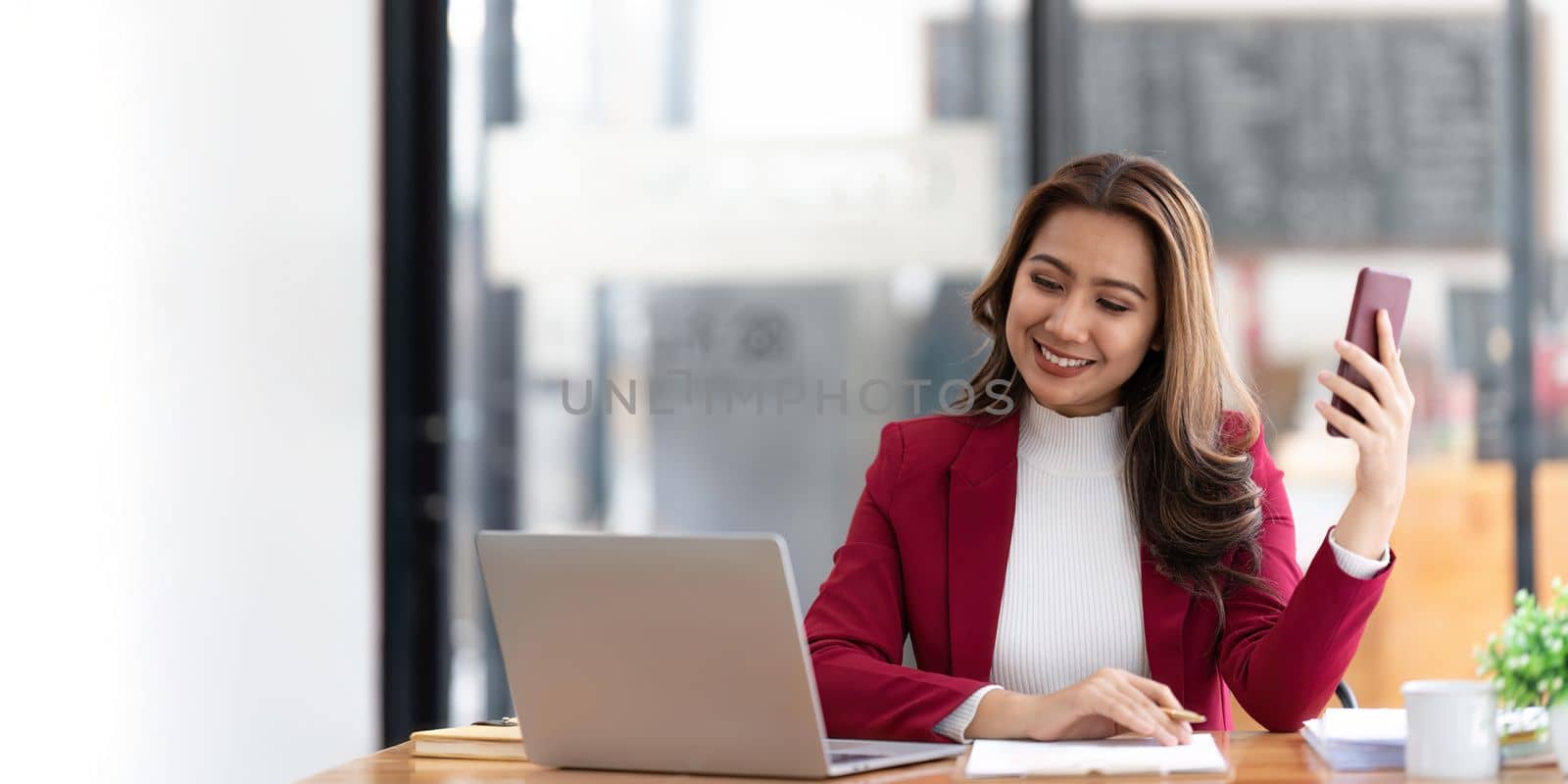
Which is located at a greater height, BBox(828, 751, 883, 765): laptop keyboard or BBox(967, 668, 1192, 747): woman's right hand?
BBox(967, 668, 1192, 747): woman's right hand

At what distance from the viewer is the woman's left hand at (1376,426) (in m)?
1.65

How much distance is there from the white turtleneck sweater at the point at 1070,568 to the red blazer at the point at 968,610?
0.08 feet

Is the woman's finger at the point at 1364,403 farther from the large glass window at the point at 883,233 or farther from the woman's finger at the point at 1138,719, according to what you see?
the large glass window at the point at 883,233

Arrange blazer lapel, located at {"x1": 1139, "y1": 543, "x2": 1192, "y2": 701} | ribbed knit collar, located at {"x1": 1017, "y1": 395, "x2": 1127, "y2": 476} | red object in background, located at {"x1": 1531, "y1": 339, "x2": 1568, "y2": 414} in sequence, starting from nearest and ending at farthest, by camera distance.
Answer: blazer lapel, located at {"x1": 1139, "y1": 543, "x2": 1192, "y2": 701}
ribbed knit collar, located at {"x1": 1017, "y1": 395, "x2": 1127, "y2": 476}
red object in background, located at {"x1": 1531, "y1": 339, "x2": 1568, "y2": 414}

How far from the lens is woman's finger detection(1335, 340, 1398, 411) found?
1646mm

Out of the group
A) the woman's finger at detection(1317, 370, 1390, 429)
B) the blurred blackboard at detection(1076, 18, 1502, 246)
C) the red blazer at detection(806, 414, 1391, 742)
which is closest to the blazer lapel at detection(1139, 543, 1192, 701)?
the red blazer at detection(806, 414, 1391, 742)

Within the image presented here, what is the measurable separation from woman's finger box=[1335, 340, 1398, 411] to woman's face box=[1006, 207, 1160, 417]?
36 cm

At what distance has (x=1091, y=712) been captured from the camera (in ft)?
5.37

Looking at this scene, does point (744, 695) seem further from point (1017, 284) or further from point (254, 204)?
point (254, 204)

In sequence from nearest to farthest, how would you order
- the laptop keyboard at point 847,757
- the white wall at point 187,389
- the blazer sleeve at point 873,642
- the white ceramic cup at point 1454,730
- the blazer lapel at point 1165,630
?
the white ceramic cup at point 1454,730, the laptop keyboard at point 847,757, the blazer sleeve at point 873,642, the blazer lapel at point 1165,630, the white wall at point 187,389

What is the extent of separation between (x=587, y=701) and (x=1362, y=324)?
2.88 feet

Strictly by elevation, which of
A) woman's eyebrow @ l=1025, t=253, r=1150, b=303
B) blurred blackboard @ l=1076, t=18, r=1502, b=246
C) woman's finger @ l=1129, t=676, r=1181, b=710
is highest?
blurred blackboard @ l=1076, t=18, r=1502, b=246

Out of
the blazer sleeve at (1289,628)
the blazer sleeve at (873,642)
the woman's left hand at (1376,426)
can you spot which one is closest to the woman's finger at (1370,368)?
the woman's left hand at (1376,426)

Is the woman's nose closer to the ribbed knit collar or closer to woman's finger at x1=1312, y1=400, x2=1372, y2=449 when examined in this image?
the ribbed knit collar
